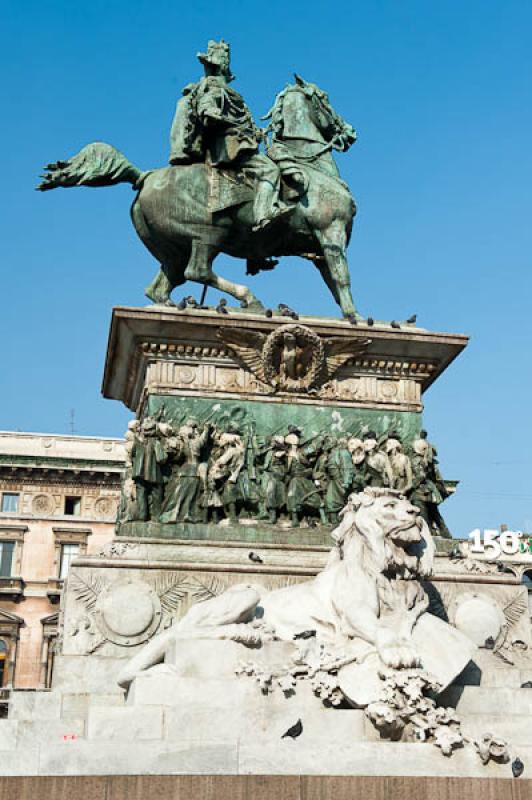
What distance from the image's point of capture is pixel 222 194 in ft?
69.1

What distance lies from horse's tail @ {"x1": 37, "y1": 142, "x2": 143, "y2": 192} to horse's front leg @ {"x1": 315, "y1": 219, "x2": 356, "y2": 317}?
11.4ft

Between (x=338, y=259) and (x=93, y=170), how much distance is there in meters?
4.56

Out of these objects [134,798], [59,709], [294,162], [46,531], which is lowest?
[134,798]

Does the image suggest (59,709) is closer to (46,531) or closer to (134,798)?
(134,798)

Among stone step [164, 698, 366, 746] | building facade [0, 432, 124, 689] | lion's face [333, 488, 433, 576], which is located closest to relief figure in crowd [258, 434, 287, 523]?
lion's face [333, 488, 433, 576]

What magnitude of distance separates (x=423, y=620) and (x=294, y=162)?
10.2 meters

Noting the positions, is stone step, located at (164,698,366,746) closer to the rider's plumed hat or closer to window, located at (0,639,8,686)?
the rider's plumed hat

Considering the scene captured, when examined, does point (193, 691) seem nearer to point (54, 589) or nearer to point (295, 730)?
point (295, 730)

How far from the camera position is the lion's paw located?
13.0 m

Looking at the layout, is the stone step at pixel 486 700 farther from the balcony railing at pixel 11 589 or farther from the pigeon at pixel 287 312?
the balcony railing at pixel 11 589

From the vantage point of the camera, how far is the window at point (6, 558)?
6241 centimetres

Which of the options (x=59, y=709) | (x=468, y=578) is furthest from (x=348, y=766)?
(x=468, y=578)

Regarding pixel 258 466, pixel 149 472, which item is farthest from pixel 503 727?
pixel 149 472

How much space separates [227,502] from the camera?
18.7 m
